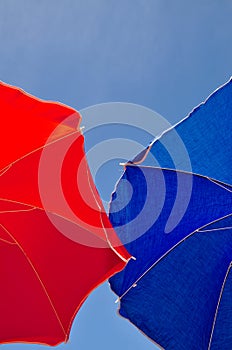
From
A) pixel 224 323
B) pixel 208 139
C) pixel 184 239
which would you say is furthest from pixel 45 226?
pixel 224 323

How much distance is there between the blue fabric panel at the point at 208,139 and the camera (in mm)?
5029

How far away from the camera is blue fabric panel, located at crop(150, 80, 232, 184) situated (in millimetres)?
5029

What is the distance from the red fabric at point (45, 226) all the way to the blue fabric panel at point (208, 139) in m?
1.10

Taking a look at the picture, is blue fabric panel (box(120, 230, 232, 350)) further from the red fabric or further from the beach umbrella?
the red fabric

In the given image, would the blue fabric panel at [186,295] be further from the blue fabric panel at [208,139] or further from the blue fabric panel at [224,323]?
the blue fabric panel at [208,139]

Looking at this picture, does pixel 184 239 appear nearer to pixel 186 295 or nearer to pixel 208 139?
pixel 186 295

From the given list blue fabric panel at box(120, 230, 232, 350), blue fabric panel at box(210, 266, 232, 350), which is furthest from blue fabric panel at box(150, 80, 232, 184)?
blue fabric panel at box(210, 266, 232, 350)

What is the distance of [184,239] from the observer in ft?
16.8

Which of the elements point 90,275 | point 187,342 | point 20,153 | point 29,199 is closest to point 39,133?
point 20,153

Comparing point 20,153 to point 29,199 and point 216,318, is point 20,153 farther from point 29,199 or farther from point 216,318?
point 216,318

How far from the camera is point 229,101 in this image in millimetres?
5109

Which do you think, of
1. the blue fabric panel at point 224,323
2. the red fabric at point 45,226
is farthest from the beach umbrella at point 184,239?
the red fabric at point 45,226

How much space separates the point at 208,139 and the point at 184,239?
96 cm

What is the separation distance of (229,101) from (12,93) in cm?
206
